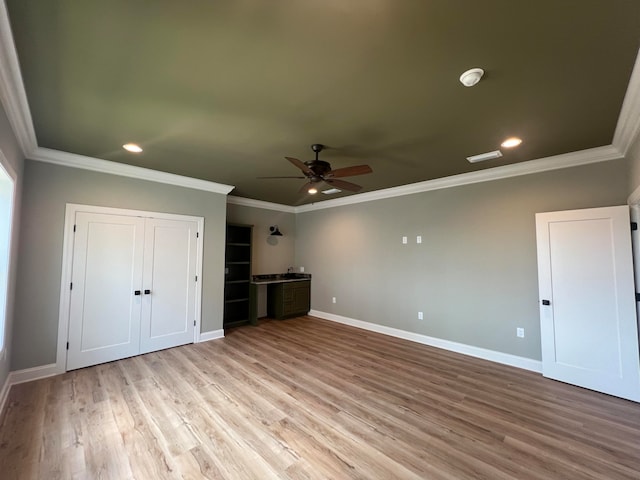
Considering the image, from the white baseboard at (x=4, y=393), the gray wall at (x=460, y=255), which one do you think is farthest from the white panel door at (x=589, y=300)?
the white baseboard at (x=4, y=393)

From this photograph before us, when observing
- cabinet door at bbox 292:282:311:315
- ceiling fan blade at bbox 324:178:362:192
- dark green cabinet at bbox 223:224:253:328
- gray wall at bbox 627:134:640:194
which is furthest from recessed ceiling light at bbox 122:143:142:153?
gray wall at bbox 627:134:640:194

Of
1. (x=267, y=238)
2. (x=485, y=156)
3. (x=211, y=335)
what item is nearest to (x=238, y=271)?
(x=267, y=238)

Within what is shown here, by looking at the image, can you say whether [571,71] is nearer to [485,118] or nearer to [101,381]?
[485,118]

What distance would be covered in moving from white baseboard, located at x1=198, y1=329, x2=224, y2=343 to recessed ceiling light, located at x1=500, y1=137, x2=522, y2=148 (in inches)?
193

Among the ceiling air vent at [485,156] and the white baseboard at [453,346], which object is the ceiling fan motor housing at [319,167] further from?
the white baseboard at [453,346]

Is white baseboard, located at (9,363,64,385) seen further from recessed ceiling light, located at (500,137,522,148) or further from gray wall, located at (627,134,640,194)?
gray wall, located at (627,134,640,194)

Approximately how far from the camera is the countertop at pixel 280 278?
5.95m

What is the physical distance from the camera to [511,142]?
9.61 feet

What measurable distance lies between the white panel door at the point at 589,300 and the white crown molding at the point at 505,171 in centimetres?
64

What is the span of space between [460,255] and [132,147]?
15.2 feet

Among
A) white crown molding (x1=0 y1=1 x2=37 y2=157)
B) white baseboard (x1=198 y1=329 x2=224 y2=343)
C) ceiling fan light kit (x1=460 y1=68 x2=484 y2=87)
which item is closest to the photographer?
white crown molding (x1=0 y1=1 x2=37 y2=157)

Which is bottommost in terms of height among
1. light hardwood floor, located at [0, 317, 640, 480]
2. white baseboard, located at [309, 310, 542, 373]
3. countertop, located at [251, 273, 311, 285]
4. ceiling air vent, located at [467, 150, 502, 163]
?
light hardwood floor, located at [0, 317, 640, 480]

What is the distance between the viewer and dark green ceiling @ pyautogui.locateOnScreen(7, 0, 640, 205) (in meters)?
1.40

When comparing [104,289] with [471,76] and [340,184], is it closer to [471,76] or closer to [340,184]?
[340,184]
